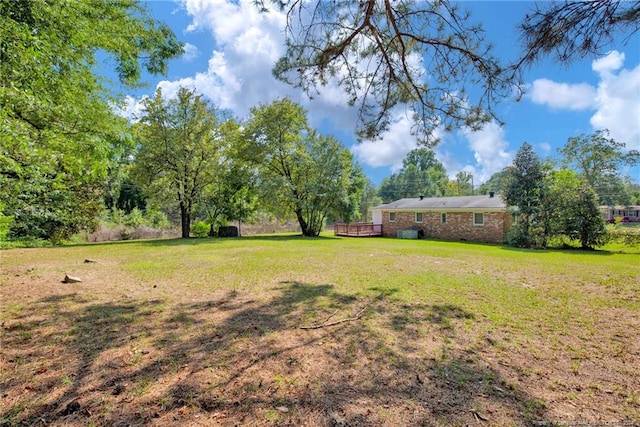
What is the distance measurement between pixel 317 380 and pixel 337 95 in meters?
4.68

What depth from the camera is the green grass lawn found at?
1991 mm

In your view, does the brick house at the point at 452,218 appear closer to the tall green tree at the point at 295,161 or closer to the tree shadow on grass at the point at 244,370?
the tall green tree at the point at 295,161

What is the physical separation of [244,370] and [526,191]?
1654cm

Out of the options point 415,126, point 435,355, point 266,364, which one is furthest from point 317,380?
point 415,126

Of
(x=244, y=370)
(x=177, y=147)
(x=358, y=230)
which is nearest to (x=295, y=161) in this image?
(x=177, y=147)

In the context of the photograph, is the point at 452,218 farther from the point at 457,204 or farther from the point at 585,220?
the point at 585,220

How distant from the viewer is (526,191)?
Answer: 14750 millimetres

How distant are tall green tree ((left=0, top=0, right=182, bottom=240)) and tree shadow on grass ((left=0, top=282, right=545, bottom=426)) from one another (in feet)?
5.73

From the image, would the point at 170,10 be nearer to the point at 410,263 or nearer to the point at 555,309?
the point at 410,263

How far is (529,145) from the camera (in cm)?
1485

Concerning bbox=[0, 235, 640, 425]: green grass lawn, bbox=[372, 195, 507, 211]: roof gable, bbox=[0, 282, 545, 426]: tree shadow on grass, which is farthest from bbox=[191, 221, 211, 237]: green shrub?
bbox=[0, 282, 545, 426]: tree shadow on grass

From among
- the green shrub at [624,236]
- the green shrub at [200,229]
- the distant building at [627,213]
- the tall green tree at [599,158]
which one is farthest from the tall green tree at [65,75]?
the distant building at [627,213]

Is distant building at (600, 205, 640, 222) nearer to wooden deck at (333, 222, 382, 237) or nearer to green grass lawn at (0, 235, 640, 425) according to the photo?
wooden deck at (333, 222, 382, 237)

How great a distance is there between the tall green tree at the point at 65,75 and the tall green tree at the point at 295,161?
11.4 meters
